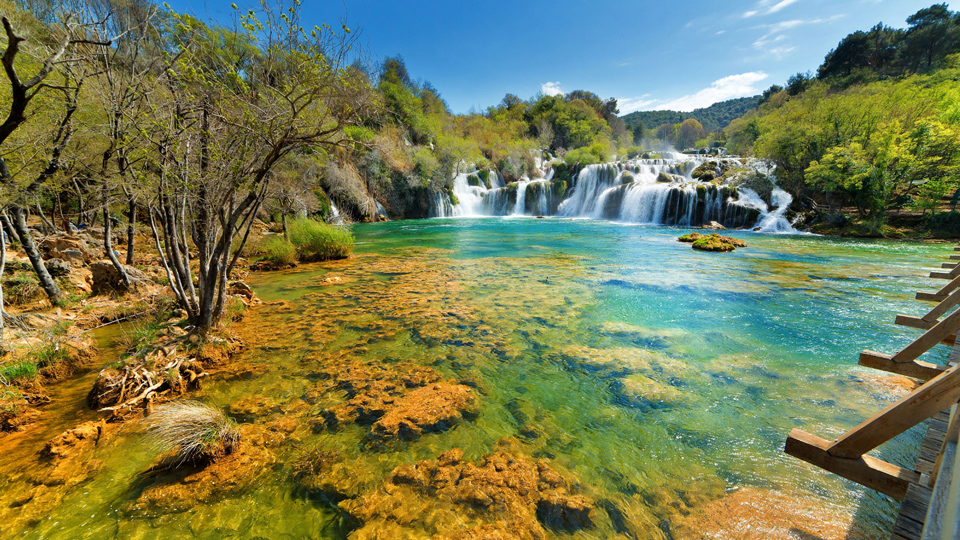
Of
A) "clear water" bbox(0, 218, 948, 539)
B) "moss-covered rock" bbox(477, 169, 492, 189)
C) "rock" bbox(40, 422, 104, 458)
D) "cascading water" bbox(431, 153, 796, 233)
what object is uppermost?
"moss-covered rock" bbox(477, 169, 492, 189)

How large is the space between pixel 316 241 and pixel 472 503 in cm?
1248

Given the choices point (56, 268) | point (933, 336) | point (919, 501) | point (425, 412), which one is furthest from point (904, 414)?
point (56, 268)

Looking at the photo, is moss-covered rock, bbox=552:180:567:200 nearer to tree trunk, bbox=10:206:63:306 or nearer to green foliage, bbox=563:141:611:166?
green foliage, bbox=563:141:611:166

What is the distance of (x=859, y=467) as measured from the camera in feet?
6.13

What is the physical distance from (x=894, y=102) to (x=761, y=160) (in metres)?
7.70

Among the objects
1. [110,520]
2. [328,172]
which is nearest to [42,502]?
[110,520]

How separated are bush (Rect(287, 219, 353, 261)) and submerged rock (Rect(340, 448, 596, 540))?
1171cm

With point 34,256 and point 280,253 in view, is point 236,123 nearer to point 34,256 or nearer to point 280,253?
point 34,256

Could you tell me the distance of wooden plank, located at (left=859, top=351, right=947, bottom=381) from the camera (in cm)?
321

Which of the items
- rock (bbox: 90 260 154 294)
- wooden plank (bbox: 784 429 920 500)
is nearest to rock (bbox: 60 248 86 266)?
rock (bbox: 90 260 154 294)

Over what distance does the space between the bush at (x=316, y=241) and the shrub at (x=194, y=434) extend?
34.5ft

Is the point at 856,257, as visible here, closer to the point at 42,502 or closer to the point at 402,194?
the point at 42,502

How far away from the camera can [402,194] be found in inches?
1428

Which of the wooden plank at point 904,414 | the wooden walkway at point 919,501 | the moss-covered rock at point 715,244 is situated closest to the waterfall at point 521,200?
the moss-covered rock at point 715,244
